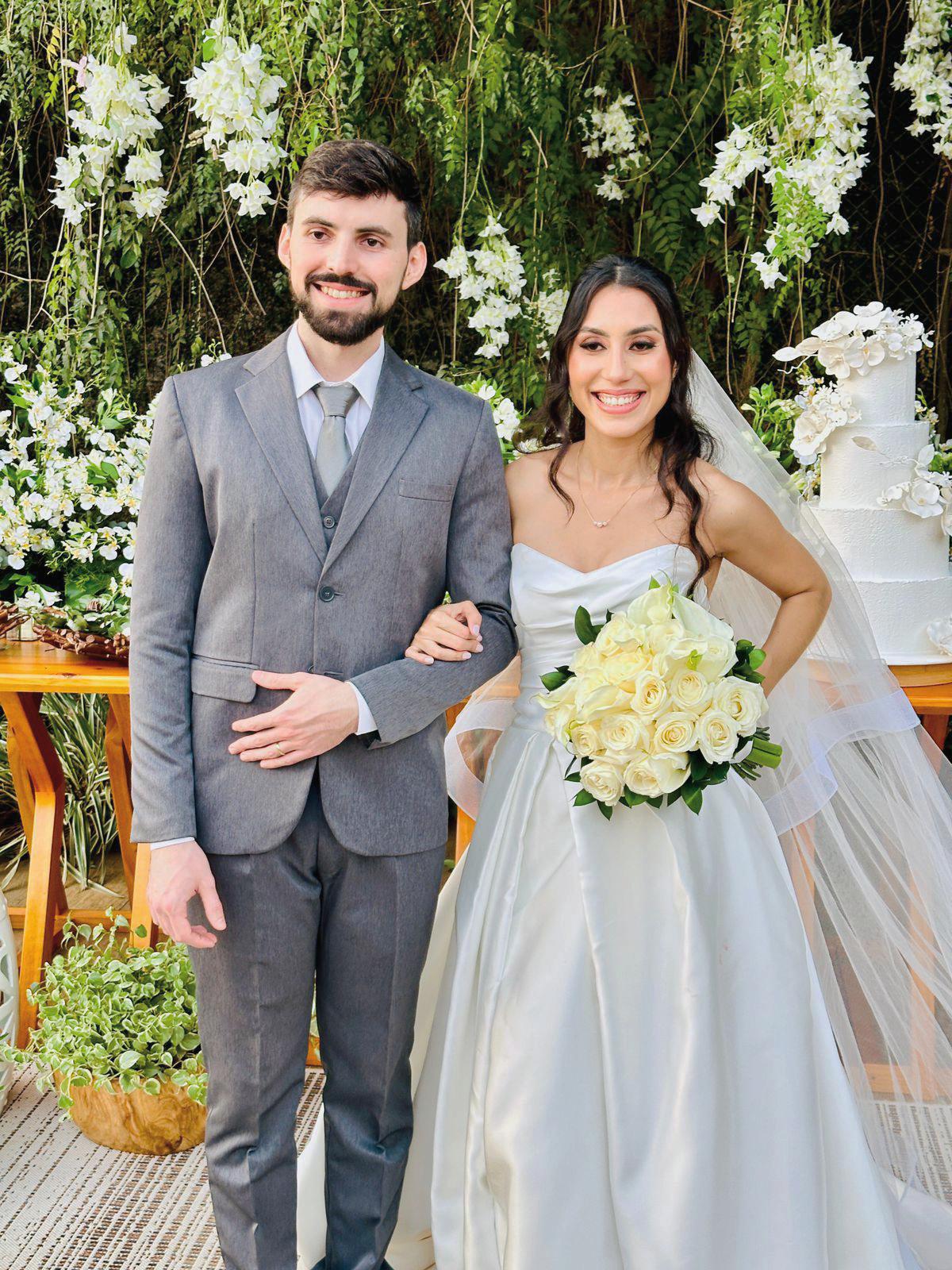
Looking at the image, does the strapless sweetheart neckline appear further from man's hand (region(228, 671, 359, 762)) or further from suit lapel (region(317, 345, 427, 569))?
man's hand (region(228, 671, 359, 762))

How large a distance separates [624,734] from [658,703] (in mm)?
66

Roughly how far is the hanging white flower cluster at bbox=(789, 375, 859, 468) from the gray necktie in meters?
1.31

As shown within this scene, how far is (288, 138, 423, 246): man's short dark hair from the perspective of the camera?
1.79 m

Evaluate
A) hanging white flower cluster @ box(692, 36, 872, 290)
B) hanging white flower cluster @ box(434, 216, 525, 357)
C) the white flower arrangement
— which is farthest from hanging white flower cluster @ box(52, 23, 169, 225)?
hanging white flower cluster @ box(692, 36, 872, 290)

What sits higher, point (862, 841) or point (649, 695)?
point (649, 695)

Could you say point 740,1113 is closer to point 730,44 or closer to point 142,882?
point 142,882

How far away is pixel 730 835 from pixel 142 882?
1668 millimetres

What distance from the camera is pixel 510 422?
3.16 metres

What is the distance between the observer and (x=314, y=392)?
189 cm

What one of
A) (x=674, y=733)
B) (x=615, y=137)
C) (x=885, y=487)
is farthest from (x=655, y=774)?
(x=615, y=137)

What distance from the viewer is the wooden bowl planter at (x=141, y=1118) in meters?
2.64

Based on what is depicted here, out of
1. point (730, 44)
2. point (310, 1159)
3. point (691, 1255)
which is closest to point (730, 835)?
point (691, 1255)

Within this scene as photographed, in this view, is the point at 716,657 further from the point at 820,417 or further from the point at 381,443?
the point at 820,417

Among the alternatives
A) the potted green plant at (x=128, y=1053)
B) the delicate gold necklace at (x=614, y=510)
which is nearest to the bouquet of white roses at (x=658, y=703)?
the delicate gold necklace at (x=614, y=510)
